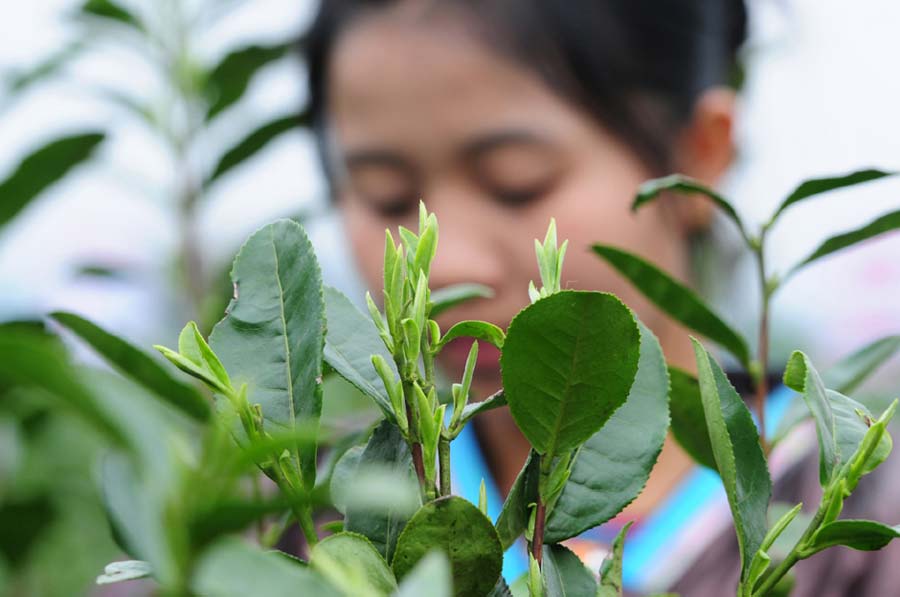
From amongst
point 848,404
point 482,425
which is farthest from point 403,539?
point 482,425

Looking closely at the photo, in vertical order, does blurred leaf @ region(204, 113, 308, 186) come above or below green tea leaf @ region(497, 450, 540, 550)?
above

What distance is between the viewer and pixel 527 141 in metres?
1.36

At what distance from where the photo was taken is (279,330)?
0.27 meters

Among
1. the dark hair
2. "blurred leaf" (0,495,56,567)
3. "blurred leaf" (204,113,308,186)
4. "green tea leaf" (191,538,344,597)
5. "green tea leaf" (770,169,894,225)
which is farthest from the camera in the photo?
the dark hair

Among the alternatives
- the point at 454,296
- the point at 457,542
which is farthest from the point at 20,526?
the point at 457,542

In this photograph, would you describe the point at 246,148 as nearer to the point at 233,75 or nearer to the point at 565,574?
the point at 233,75

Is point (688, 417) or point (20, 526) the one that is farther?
point (20, 526)

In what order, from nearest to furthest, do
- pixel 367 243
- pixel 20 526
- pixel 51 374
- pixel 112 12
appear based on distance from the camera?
pixel 51 374
pixel 20 526
pixel 112 12
pixel 367 243

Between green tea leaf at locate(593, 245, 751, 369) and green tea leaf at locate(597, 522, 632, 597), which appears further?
green tea leaf at locate(593, 245, 751, 369)

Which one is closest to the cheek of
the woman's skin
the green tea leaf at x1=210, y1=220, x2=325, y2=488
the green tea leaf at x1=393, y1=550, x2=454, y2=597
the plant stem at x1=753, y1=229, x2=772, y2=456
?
the woman's skin

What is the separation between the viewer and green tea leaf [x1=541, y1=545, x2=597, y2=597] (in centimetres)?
25

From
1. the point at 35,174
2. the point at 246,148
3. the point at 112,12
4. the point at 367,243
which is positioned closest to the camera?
the point at 35,174

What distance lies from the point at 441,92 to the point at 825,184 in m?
1.05

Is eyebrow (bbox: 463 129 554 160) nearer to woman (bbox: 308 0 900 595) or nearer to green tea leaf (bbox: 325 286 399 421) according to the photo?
woman (bbox: 308 0 900 595)
